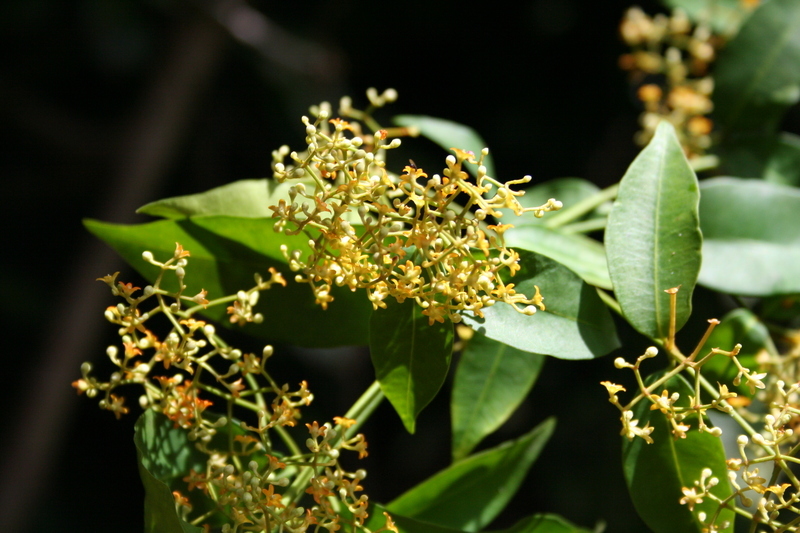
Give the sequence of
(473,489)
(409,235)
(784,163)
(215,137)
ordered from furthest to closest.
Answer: (215,137) → (784,163) → (473,489) → (409,235)

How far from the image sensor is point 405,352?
690 mm

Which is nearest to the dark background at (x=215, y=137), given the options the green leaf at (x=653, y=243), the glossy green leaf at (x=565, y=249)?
the glossy green leaf at (x=565, y=249)

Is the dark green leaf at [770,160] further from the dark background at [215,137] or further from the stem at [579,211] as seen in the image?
the dark background at [215,137]

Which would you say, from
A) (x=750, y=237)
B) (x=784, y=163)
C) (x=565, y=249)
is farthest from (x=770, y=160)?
(x=565, y=249)

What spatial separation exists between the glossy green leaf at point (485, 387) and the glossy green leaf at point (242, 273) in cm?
21

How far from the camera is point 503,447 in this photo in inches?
36.4

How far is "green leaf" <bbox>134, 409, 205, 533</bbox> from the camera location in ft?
2.07

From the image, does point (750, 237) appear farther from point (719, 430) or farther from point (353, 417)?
point (353, 417)

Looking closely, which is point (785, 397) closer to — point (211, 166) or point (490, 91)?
point (490, 91)

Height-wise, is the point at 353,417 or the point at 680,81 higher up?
the point at 680,81

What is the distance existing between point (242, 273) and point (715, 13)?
Result: 1.12 meters

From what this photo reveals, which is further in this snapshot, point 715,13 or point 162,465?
Answer: point 715,13

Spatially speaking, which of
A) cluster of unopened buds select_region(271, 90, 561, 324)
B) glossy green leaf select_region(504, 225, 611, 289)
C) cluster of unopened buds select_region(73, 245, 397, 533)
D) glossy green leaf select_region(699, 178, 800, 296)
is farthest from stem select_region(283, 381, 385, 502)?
glossy green leaf select_region(699, 178, 800, 296)

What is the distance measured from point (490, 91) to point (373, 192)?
1548mm
